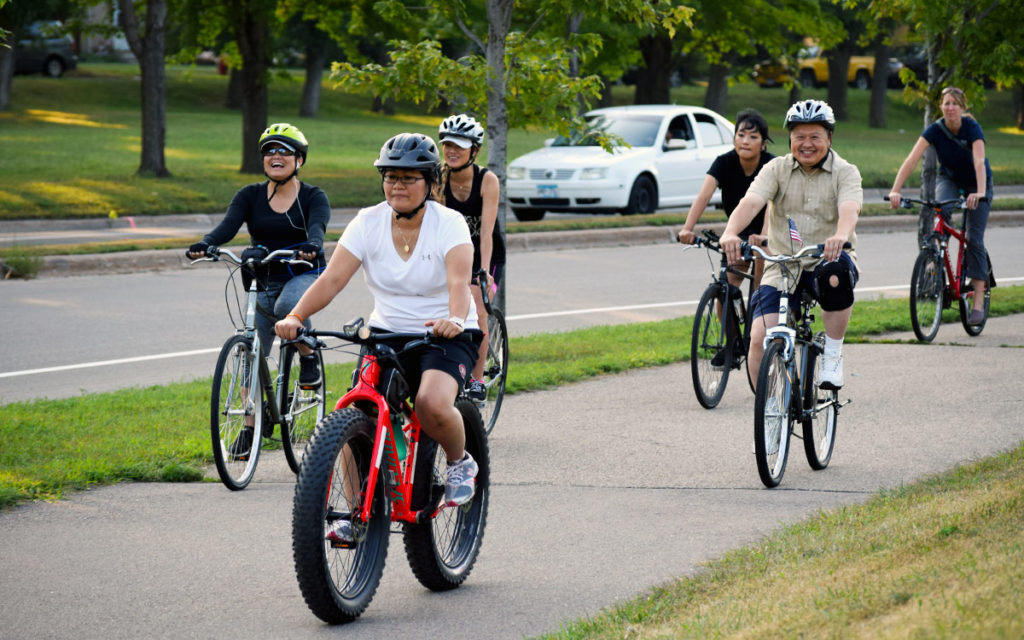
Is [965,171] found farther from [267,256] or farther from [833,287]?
[267,256]

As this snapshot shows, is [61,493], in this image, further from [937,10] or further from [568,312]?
[937,10]

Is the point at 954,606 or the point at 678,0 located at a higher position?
the point at 678,0

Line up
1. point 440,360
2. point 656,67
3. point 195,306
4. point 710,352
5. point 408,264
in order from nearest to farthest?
1. point 440,360
2. point 408,264
3. point 710,352
4. point 195,306
5. point 656,67

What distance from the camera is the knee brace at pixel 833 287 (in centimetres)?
696

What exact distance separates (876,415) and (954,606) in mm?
4744

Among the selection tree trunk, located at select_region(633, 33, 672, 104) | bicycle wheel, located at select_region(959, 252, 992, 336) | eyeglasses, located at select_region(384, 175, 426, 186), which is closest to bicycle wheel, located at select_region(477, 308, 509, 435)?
eyeglasses, located at select_region(384, 175, 426, 186)

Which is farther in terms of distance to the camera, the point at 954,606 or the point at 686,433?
the point at 686,433

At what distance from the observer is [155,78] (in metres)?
25.4

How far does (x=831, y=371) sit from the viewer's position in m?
7.14

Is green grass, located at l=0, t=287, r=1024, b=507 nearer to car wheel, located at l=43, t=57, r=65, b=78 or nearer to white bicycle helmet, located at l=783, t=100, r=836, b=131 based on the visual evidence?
white bicycle helmet, located at l=783, t=100, r=836, b=131

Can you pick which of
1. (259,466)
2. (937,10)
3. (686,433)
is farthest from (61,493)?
Result: (937,10)

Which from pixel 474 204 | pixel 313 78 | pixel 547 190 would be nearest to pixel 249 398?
pixel 474 204

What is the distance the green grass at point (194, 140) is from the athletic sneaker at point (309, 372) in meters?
10.8

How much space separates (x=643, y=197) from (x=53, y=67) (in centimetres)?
4120
